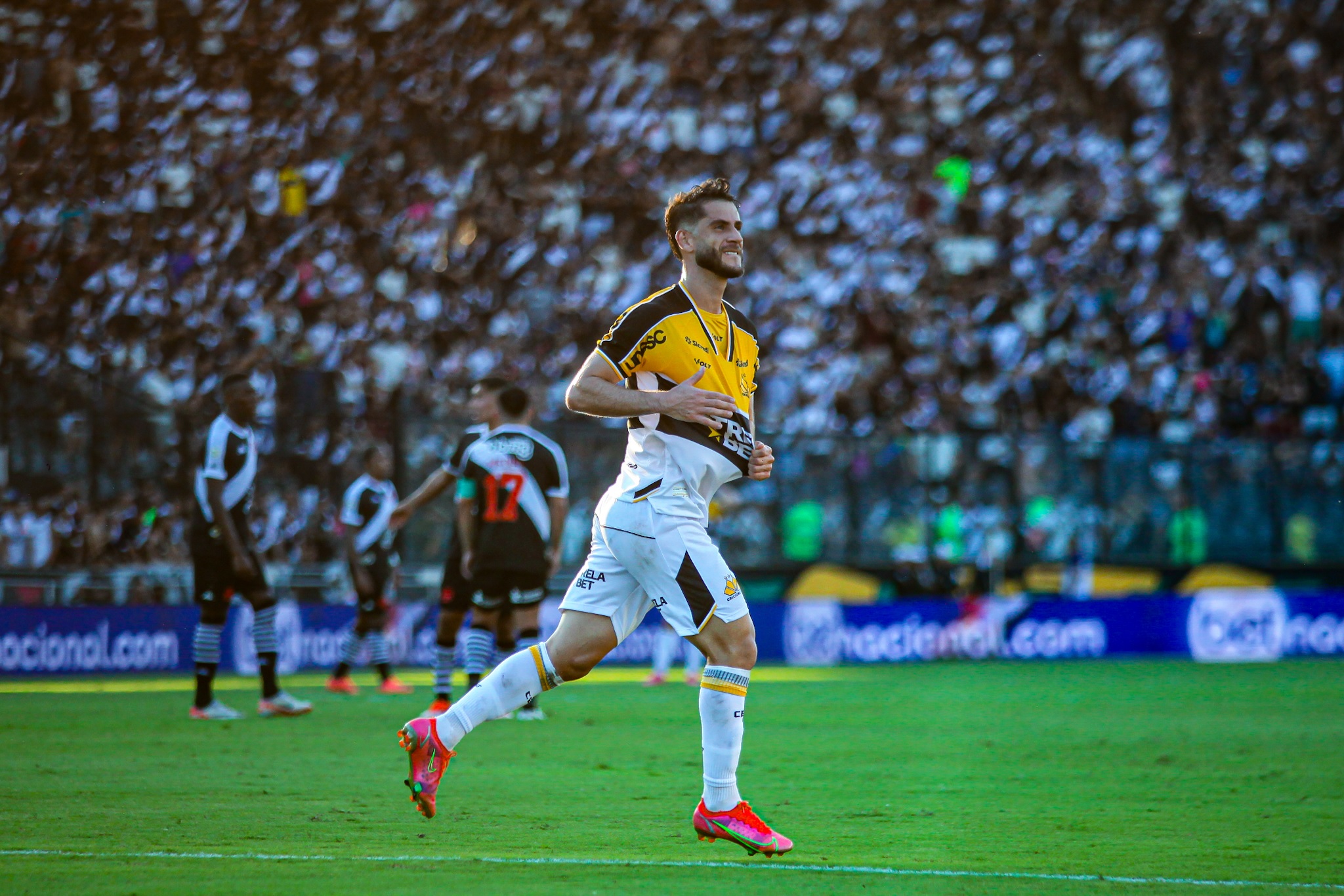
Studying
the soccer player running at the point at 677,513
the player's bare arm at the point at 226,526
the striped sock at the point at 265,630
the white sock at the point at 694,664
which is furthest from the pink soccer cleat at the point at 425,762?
the white sock at the point at 694,664

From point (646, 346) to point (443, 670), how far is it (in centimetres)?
644

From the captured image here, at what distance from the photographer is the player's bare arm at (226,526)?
11422 millimetres

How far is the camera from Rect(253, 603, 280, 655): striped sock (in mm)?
11977

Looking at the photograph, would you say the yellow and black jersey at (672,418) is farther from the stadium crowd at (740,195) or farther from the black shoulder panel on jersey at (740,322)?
the stadium crowd at (740,195)

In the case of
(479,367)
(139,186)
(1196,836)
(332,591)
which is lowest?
(1196,836)

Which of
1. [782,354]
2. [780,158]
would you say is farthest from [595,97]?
[782,354]

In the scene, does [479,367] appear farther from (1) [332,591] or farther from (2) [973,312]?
(2) [973,312]

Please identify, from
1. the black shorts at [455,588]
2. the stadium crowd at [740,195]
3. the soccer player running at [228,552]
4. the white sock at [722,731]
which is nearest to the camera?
the white sock at [722,731]

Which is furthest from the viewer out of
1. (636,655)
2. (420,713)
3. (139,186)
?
(139,186)

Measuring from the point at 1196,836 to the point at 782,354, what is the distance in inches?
677

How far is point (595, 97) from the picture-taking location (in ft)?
84.7

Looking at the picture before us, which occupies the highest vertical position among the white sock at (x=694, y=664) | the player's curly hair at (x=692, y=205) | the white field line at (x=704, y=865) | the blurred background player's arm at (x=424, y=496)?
the player's curly hair at (x=692, y=205)

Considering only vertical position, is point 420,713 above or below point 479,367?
below

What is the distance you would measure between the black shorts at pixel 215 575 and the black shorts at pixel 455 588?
4.85 feet
